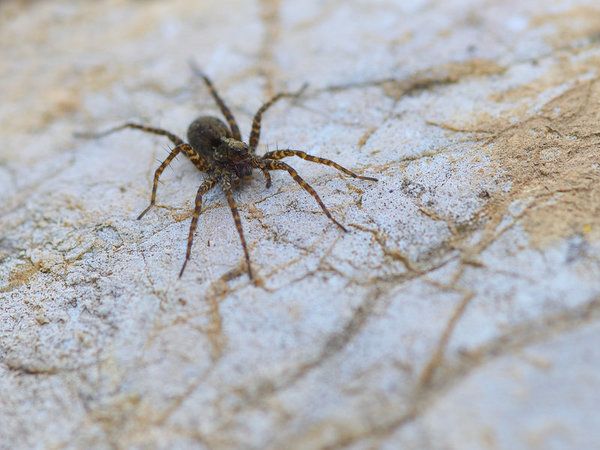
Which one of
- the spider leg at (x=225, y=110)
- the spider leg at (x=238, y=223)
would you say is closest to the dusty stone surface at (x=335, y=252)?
the spider leg at (x=238, y=223)

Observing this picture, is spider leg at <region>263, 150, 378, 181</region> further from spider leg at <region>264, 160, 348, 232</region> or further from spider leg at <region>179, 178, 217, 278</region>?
spider leg at <region>179, 178, 217, 278</region>

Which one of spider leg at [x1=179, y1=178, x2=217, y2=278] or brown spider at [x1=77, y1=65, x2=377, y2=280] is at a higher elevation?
brown spider at [x1=77, y1=65, x2=377, y2=280]

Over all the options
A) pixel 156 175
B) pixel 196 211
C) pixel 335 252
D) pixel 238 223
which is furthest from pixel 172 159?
pixel 335 252

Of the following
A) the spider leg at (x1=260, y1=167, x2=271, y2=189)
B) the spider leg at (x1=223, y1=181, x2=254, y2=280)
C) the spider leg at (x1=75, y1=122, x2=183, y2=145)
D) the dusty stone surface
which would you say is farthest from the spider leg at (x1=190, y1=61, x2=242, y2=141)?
the spider leg at (x1=223, y1=181, x2=254, y2=280)

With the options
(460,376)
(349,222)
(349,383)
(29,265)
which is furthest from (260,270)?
(29,265)

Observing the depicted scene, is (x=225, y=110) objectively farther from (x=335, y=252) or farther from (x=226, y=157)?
(x=335, y=252)

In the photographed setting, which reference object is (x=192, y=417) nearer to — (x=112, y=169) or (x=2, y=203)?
(x=112, y=169)
